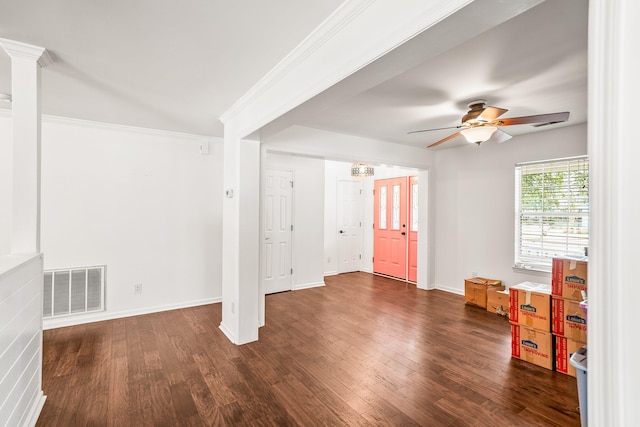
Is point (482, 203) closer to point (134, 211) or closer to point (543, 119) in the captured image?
point (543, 119)

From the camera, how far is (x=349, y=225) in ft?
22.6

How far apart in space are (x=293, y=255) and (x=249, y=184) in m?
2.36

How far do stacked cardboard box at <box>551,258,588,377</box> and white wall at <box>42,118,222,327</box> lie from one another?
409 centimetres

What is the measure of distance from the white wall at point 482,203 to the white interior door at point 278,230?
A: 266cm

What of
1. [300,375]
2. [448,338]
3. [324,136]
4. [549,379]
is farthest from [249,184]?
[549,379]

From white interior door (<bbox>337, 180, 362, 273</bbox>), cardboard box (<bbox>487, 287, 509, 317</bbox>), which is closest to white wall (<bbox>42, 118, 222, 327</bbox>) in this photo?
white interior door (<bbox>337, 180, 362, 273</bbox>)

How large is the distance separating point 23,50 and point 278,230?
146 inches

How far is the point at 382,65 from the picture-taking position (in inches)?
61.9

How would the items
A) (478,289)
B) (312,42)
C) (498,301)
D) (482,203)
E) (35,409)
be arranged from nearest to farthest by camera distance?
(312,42), (35,409), (498,301), (478,289), (482,203)

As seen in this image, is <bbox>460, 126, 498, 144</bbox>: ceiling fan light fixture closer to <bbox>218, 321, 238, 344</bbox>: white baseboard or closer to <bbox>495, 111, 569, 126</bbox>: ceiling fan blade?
<bbox>495, 111, 569, 126</bbox>: ceiling fan blade

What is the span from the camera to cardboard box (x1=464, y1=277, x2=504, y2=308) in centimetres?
443

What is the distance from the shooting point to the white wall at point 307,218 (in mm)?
5434

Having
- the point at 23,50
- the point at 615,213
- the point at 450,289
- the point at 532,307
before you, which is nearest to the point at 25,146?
the point at 23,50

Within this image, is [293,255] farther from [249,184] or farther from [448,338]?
[448,338]
